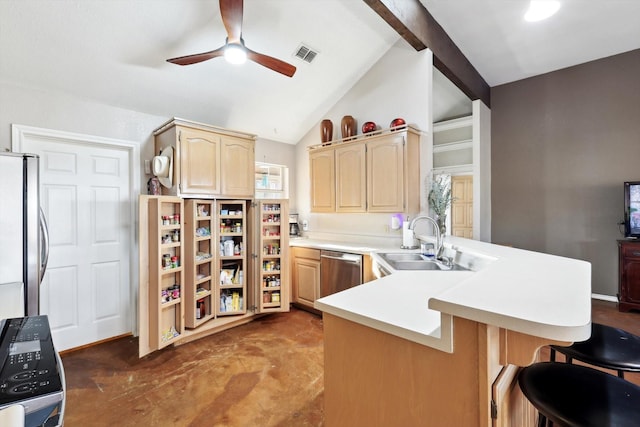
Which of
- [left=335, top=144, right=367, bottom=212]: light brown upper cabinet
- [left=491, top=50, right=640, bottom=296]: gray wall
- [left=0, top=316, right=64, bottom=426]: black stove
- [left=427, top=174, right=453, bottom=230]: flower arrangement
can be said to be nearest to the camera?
[left=0, top=316, right=64, bottom=426]: black stove

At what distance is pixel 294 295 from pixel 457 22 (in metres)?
3.64

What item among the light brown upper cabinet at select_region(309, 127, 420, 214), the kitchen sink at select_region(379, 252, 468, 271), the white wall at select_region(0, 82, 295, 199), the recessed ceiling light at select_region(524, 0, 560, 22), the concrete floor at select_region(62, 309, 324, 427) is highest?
the recessed ceiling light at select_region(524, 0, 560, 22)

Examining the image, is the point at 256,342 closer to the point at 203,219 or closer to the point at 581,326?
the point at 203,219

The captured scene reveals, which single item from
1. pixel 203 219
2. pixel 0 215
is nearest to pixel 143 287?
pixel 203 219

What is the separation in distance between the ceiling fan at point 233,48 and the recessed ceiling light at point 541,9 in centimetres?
239

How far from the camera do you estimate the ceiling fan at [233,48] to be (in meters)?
1.91

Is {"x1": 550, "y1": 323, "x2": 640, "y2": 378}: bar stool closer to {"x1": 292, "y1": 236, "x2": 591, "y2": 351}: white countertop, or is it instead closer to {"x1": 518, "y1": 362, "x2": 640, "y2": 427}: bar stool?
{"x1": 518, "y1": 362, "x2": 640, "y2": 427}: bar stool

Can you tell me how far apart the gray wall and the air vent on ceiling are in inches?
124

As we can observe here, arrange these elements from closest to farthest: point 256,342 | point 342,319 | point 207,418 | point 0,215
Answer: point 342,319
point 0,215
point 207,418
point 256,342

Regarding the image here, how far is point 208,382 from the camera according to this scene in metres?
2.18

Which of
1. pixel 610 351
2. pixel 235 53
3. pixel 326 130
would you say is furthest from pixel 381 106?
pixel 610 351

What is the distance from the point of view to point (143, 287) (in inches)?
96.9

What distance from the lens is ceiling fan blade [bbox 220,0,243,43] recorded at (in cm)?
188

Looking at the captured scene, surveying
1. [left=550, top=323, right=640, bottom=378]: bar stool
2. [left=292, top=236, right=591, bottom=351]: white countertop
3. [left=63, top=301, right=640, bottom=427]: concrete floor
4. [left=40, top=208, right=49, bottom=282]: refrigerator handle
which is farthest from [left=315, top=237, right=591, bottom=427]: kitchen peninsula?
[left=40, top=208, right=49, bottom=282]: refrigerator handle
